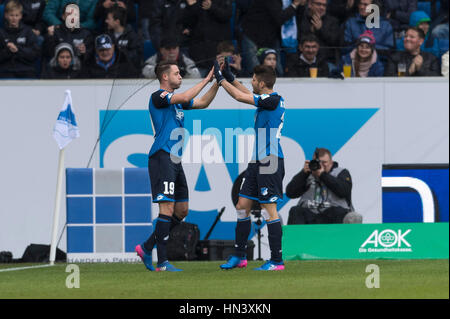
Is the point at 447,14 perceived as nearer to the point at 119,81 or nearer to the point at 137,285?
the point at 119,81

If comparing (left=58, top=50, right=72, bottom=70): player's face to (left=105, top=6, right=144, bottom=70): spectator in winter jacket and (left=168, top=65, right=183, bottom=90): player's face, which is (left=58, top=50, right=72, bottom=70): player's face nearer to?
(left=105, top=6, right=144, bottom=70): spectator in winter jacket

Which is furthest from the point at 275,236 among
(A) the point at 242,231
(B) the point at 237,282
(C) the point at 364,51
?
(C) the point at 364,51

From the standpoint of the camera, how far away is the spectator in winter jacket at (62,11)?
14992 millimetres

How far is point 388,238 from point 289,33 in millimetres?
3612

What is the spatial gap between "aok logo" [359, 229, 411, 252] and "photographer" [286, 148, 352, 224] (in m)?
0.59

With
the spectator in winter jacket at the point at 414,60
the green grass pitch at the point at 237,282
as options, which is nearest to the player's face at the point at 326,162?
the spectator in winter jacket at the point at 414,60

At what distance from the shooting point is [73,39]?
14.6m

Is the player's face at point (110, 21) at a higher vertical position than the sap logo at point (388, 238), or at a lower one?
higher

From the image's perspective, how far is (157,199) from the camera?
9.92 meters

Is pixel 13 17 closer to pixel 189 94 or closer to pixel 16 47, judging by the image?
pixel 16 47

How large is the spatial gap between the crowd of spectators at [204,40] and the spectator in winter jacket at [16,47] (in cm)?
1

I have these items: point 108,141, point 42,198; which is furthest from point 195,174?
point 42,198

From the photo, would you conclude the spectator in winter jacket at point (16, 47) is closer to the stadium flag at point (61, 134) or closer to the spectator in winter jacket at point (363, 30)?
the stadium flag at point (61, 134)
